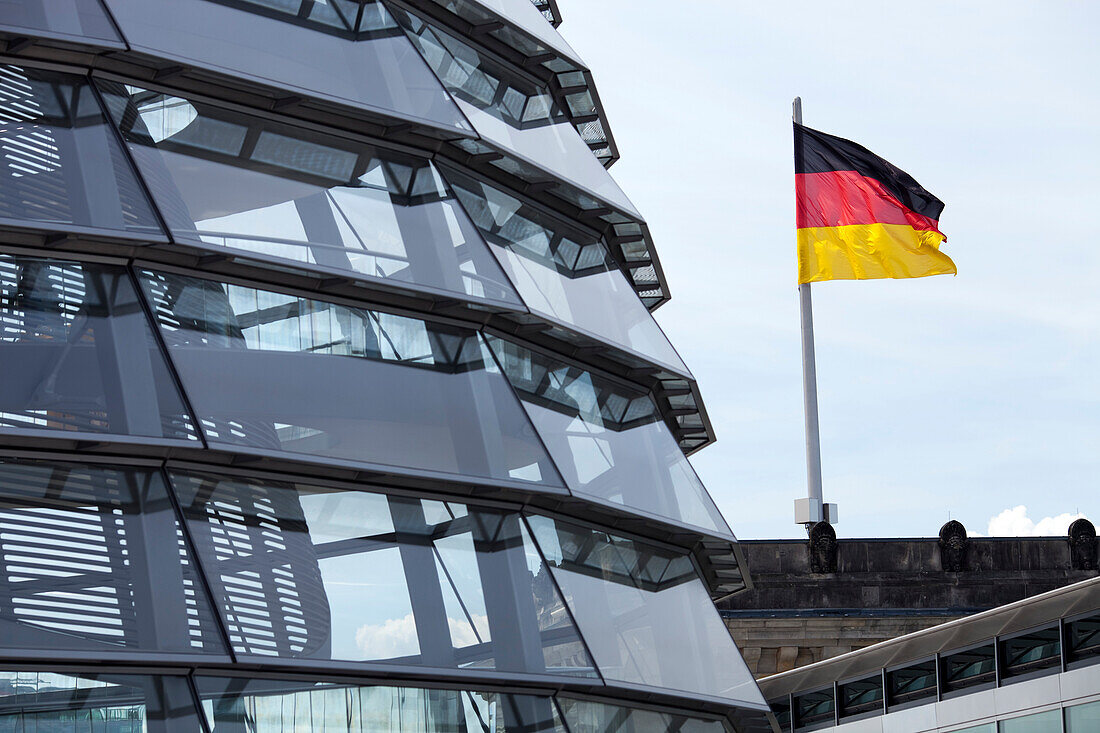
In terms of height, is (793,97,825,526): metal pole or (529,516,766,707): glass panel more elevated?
(793,97,825,526): metal pole

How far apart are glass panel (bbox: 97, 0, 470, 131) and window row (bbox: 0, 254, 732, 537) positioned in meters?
1.72

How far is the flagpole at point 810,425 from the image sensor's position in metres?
34.2

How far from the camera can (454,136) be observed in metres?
12.7

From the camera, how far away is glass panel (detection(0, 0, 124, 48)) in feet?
35.5

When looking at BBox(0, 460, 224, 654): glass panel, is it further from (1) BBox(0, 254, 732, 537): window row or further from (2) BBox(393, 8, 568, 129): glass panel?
(2) BBox(393, 8, 568, 129): glass panel

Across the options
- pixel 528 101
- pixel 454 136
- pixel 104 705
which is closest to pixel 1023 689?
pixel 528 101

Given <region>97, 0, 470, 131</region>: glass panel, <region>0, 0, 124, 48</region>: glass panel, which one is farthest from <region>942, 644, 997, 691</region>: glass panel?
<region>0, 0, 124, 48</region>: glass panel

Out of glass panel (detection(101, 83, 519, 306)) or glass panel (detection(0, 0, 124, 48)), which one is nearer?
glass panel (detection(0, 0, 124, 48))

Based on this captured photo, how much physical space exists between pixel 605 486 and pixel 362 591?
285 cm

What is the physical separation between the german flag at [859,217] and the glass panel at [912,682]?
1218 centimetres

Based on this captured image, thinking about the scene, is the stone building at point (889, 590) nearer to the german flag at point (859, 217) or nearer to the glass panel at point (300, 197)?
the german flag at point (859, 217)

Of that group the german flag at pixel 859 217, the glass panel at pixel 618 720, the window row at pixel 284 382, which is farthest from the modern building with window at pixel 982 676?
the german flag at pixel 859 217

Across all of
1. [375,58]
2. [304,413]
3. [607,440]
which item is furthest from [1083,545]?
[304,413]

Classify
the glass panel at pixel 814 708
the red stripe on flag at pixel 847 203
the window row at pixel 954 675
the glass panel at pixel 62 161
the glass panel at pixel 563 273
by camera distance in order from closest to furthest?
the glass panel at pixel 62 161, the glass panel at pixel 563 273, the window row at pixel 954 675, the glass panel at pixel 814 708, the red stripe on flag at pixel 847 203
